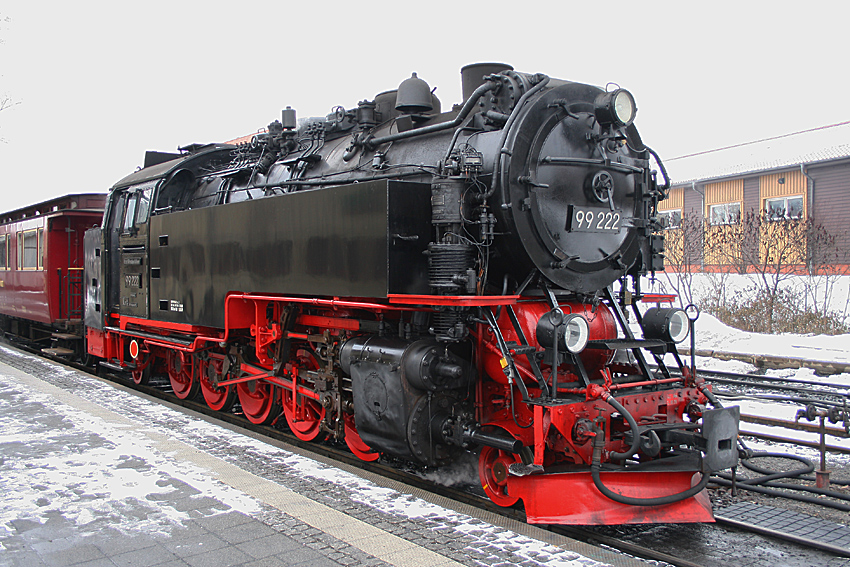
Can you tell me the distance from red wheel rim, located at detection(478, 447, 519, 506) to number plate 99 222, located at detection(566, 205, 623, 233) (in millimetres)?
1744

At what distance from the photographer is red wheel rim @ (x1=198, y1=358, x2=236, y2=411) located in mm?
7676

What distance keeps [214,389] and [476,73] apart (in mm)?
4736

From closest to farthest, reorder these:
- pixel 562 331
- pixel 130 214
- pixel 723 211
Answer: pixel 562 331
pixel 130 214
pixel 723 211

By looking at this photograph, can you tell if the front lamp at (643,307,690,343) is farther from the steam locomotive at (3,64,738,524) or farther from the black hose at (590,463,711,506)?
Answer: the black hose at (590,463,711,506)

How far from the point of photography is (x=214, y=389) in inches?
310

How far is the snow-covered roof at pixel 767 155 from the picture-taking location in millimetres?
22200

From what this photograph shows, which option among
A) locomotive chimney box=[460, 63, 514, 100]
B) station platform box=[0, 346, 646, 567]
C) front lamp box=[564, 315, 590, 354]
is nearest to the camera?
station platform box=[0, 346, 646, 567]

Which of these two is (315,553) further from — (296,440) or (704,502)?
(296,440)

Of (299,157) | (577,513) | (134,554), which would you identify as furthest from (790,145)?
(134,554)

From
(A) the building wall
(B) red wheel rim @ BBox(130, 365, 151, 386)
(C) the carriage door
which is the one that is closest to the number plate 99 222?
(C) the carriage door

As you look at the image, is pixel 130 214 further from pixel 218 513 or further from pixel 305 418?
pixel 218 513

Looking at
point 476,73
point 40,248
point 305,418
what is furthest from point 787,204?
point 40,248

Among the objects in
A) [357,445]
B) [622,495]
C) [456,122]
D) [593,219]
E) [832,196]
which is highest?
[832,196]

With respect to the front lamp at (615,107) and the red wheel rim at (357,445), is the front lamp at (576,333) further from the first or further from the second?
the red wheel rim at (357,445)
